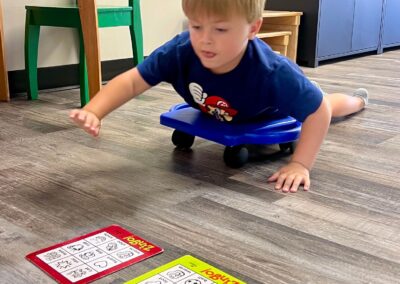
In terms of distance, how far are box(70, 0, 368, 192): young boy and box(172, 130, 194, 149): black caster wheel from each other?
10 centimetres

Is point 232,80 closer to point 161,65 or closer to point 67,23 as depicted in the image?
point 161,65

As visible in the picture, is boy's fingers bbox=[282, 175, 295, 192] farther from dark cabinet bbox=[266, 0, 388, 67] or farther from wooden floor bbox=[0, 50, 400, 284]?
dark cabinet bbox=[266, 0, 388, 67]

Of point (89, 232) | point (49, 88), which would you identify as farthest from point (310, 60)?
point (89, 232)

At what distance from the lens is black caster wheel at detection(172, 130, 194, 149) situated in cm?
124

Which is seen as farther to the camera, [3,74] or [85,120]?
[3,74]

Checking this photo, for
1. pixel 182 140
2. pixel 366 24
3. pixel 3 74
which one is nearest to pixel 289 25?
pixel 366 24

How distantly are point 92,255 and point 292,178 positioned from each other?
0.46 metres

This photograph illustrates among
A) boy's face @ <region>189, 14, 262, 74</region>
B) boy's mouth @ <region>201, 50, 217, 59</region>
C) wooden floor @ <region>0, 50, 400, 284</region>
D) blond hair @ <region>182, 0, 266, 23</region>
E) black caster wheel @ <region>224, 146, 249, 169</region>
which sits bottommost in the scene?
wooden floor @ <region>0, 50, 400, 284</region>

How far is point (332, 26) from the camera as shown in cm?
283

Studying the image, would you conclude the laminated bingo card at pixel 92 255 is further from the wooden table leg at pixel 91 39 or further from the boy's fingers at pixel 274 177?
the wooden table leg at pixel 91 39

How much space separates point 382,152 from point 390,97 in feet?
2.53

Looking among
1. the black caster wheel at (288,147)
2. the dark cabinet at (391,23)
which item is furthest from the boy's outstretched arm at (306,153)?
the dark cabinet at (391,23)

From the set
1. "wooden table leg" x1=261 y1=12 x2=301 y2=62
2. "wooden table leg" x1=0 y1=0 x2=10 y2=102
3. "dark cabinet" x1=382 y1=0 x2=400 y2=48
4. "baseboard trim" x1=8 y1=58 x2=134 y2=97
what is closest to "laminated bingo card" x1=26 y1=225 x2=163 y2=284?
"wooden table leg" x1=0 y1=0 x2=10 y2=102

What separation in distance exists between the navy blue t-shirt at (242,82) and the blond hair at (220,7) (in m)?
0.12
